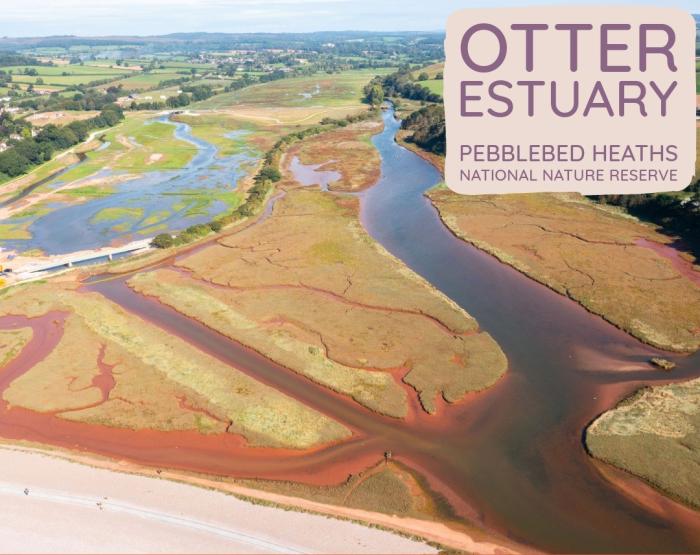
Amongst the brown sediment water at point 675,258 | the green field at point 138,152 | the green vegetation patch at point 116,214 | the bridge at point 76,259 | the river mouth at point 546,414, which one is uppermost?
the green field at point 138,152

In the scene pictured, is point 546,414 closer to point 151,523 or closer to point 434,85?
point 151,523

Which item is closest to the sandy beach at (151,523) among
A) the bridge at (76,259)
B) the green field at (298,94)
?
the bridge at (76,259)

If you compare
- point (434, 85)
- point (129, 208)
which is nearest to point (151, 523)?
point (129, 208)

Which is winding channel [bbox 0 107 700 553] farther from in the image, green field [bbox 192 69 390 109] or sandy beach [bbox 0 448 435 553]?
green field [bbox 192 69 390 109]

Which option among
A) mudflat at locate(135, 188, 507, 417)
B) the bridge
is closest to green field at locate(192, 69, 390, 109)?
the bridge

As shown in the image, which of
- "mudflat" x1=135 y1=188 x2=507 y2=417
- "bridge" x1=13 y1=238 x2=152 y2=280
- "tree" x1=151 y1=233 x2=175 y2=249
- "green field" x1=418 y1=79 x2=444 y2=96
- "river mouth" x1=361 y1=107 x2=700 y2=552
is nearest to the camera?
"river mouth" x1=361 y1=107 x2=700 y2=552

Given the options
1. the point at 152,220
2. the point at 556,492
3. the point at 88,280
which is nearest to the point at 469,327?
the point at 556,492

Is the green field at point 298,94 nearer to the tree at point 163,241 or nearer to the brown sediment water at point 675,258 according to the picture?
the tree at point 163,241
